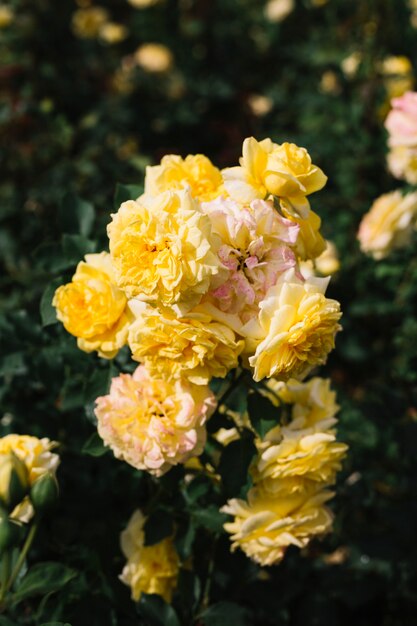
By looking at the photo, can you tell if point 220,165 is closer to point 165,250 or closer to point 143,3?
point 143,3

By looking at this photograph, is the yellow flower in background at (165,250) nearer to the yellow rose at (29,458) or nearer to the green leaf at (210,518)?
the yellow rose at (29,458)

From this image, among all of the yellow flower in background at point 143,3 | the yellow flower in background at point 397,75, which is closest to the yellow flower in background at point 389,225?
the yellow flower in background at point 397,75

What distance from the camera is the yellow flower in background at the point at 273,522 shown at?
1.28m

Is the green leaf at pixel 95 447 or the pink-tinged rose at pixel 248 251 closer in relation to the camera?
the pink-tinged rose at pixel 248 251

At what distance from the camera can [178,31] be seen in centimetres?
438

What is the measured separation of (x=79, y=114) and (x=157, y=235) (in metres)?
2.69

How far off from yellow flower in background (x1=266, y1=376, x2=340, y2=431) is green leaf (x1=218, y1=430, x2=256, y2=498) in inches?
4.1

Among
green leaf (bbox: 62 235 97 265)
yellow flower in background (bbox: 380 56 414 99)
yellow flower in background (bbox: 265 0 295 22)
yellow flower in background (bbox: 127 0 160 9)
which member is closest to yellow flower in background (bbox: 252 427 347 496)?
green leaf (bbox: 62 235 97 265)

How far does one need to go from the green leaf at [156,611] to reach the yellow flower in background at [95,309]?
44 cm

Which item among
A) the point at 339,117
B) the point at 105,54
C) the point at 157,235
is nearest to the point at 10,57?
the point at 105,54

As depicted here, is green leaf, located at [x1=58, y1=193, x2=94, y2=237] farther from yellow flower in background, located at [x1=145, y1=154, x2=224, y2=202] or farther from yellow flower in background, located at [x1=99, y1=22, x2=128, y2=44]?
yellow flower in background, located at [x1=99, y1=22, x2=128, y2=44]

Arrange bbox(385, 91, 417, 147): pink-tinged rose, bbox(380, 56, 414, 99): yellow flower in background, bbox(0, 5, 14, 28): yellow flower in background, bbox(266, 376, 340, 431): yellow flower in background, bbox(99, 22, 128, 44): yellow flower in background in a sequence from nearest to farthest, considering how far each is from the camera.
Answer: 1. bbox(266, 376, 340, 431): yellow flower in background
2. bbox(385, 91, 417, 147): pink-tinged rose
3. bbox(380, 56, 414, 99): yellow flower in background
4. bbox(0, 5, 14, 28): yellow flower in background
5. bbox(99, 22, 128, 44): yellow flower in background

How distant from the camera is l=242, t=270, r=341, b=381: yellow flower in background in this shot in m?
1.05

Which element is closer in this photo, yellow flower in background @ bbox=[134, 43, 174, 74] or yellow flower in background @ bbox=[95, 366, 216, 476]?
yellow flower in background @ bbox=[95, 366, 216, 476]
